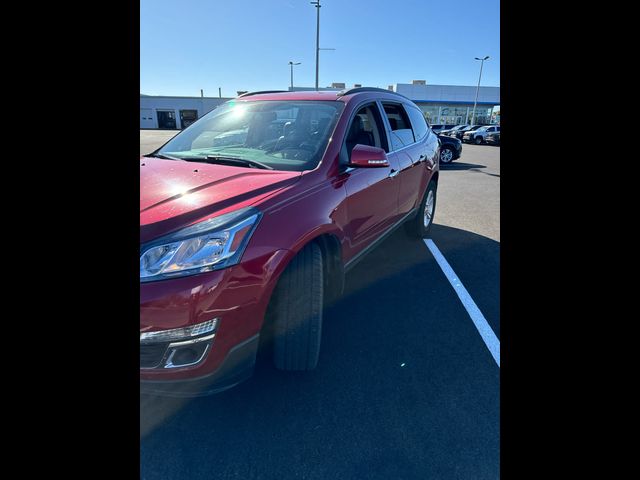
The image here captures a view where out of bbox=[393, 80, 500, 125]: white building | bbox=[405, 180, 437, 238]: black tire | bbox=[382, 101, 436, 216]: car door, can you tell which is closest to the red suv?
bbox=[382, 101, 436, 216]: car door

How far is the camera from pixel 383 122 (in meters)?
3.18

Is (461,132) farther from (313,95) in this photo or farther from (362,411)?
(362,411)

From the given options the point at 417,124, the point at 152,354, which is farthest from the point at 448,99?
the point at 152,354

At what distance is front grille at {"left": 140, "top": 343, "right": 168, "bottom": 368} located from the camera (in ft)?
4.39

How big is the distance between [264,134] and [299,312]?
163cm

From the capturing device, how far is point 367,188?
2598 millimetres

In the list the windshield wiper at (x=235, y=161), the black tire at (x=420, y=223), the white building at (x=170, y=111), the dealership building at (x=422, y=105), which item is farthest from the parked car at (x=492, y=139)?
the white building at (x=170, y=111)

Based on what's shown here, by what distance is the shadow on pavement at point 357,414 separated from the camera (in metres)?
1.50

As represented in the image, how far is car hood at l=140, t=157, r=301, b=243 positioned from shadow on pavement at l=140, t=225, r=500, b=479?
1.07 metres

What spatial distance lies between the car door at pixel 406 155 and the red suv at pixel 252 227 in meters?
0.19

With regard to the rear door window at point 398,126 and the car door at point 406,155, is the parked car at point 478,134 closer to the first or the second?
the car door at point 406,155
